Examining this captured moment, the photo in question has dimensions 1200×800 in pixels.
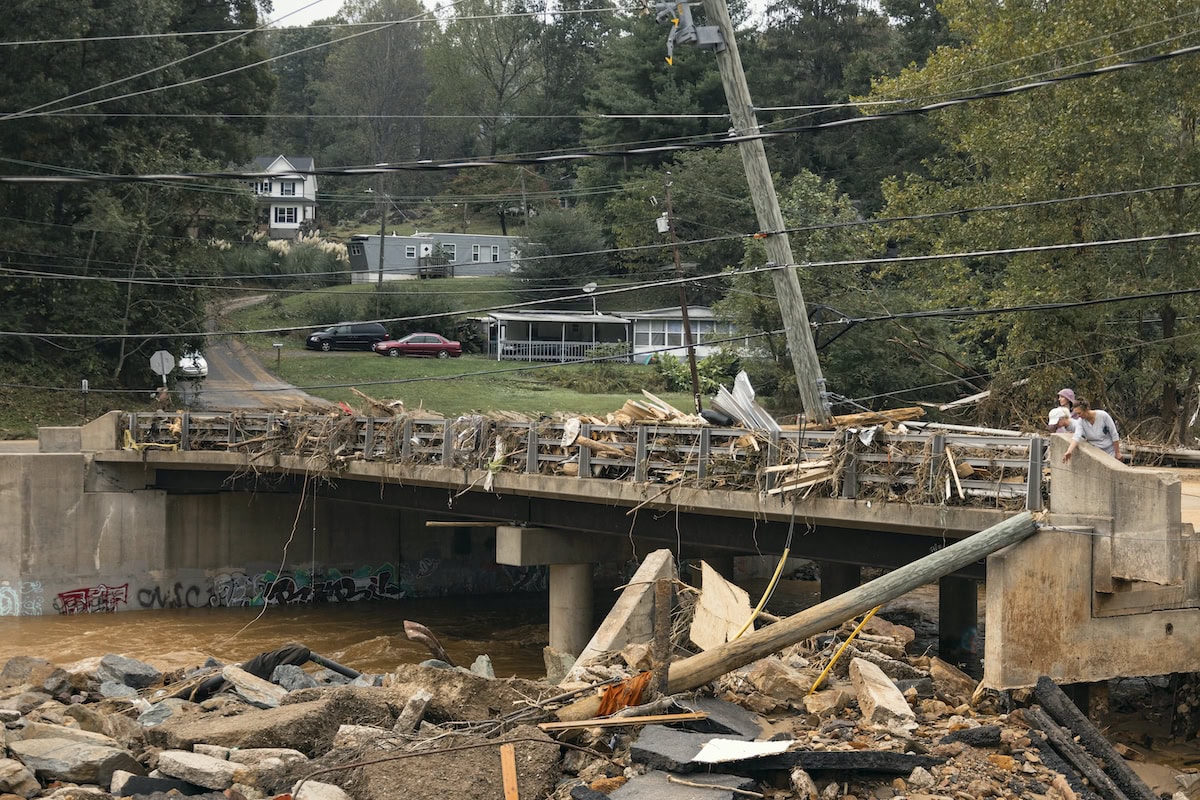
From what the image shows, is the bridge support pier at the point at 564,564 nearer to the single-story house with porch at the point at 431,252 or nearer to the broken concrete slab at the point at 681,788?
the broken concrete slab at the point at 681,788

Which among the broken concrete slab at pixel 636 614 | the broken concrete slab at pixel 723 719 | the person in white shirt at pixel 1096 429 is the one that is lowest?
the broken concrete slab at pixel 723 719

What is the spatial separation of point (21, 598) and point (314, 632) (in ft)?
23.4

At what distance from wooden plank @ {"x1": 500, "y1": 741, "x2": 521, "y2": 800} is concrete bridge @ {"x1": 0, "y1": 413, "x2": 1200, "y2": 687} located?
216 inches

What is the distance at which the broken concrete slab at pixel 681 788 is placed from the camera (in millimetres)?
9281

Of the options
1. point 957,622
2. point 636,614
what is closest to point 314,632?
point 957,622

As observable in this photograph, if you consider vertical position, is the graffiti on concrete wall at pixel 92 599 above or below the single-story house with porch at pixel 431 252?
below

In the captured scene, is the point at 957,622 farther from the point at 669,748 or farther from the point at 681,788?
the point at 681,788

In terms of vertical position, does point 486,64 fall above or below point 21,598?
above

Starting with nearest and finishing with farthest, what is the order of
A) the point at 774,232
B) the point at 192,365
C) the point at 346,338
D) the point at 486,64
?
the point at 774,232
the point at 192,365
the point at 346,338
the point at 486,64

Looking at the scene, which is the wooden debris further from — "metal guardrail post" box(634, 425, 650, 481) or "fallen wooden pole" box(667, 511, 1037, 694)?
"metal guardrail post" box(634, 425, 650, 481)

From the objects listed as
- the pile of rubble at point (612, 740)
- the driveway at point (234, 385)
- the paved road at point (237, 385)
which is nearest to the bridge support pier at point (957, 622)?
the pile of rubble at point (612, 740)

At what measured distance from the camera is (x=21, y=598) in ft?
95.3

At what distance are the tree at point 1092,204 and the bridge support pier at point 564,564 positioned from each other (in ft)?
52.3

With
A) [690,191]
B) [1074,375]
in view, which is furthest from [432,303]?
[1074,375]
